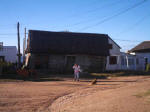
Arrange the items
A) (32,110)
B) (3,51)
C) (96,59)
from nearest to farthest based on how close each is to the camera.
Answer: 1. (32,110)
2. (96,59)
3. (3,51)

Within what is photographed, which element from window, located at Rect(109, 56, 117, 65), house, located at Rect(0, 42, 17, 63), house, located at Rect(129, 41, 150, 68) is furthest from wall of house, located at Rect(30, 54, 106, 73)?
house, located at Rect(0, 42, 17, 63)

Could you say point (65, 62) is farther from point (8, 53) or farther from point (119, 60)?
Result: point (8, 53)

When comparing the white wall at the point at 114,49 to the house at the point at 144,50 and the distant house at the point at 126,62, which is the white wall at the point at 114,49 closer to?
the distant house at the point at 126,62

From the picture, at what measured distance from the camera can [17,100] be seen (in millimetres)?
8273

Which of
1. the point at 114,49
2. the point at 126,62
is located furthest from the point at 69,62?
the point at 126,62

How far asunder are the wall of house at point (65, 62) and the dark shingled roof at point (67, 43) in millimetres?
802

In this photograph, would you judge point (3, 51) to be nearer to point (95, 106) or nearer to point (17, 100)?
point (17, 100)

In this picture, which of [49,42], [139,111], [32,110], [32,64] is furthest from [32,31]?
[139,111]

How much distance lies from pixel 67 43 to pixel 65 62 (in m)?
2.66

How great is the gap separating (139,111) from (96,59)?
19.1m

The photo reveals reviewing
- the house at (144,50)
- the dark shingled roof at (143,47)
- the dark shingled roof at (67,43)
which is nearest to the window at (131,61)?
the dark shingled roof at (67,43)

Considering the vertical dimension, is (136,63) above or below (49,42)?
below

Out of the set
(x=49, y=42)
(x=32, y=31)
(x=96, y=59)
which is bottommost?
(x=96, y=59)

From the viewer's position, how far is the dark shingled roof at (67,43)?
23.5 metres
